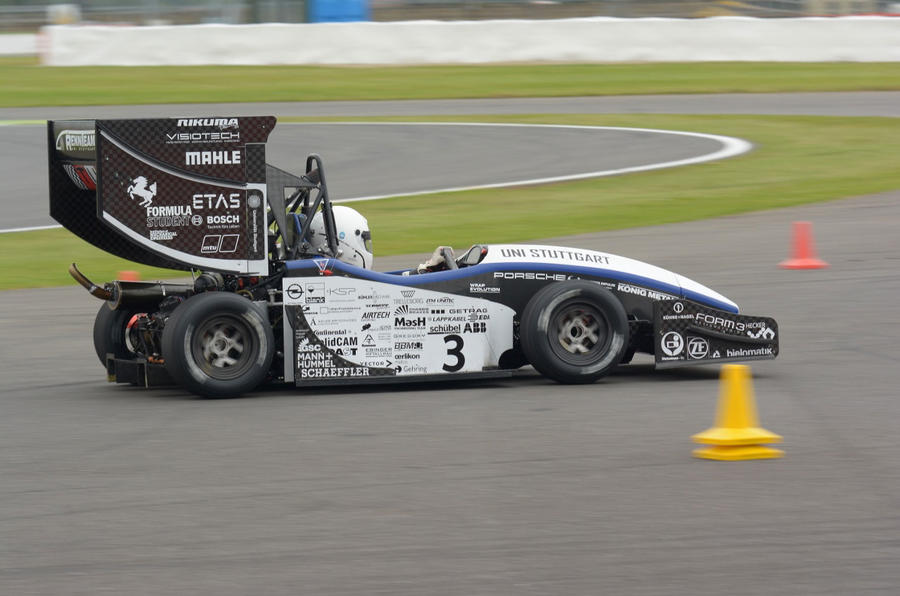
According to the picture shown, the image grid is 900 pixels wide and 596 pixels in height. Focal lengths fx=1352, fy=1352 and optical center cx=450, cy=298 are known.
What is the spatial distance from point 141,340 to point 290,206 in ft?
4.14

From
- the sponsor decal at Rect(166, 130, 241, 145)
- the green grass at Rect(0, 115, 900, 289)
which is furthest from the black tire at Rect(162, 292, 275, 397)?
the green grass at Rect(0, 115, 900, 289)

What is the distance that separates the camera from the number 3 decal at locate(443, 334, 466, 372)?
26.8 ft

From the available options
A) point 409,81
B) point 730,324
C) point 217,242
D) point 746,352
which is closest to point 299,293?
point 217,242

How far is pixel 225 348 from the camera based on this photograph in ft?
26.2

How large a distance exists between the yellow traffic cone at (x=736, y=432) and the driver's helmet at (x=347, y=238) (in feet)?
8.91

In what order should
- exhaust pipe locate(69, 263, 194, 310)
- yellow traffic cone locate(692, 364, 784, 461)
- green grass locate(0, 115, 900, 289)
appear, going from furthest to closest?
green grass locate(0, 115, 900, 289)
exhaust pipe locate(69, 263, 194, 310)
yellow traffic cone locate(692, 364, 784, 461)

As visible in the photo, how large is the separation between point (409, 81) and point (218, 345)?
25025 mm

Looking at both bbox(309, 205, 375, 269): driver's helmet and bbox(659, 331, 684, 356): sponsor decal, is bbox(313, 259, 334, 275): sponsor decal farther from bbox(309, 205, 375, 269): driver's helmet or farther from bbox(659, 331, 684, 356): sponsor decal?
bbox(659, 331, 684, 356): sponsor decal

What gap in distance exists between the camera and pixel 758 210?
16453 millimetres

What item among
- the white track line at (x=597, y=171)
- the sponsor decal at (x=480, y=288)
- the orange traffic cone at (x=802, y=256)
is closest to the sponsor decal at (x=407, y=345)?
the sponsor decal at (x=480, y=288)

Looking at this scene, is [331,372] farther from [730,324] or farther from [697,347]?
[730,324]

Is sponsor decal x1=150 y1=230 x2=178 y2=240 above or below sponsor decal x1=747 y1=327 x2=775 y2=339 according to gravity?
above

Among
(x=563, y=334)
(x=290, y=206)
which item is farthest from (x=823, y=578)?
(x=290, y=206)

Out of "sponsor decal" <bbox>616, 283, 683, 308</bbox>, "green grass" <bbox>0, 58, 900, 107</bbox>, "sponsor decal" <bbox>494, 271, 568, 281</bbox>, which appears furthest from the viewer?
"green grass" <bbox>0, 58, 900, 107</bbox>
